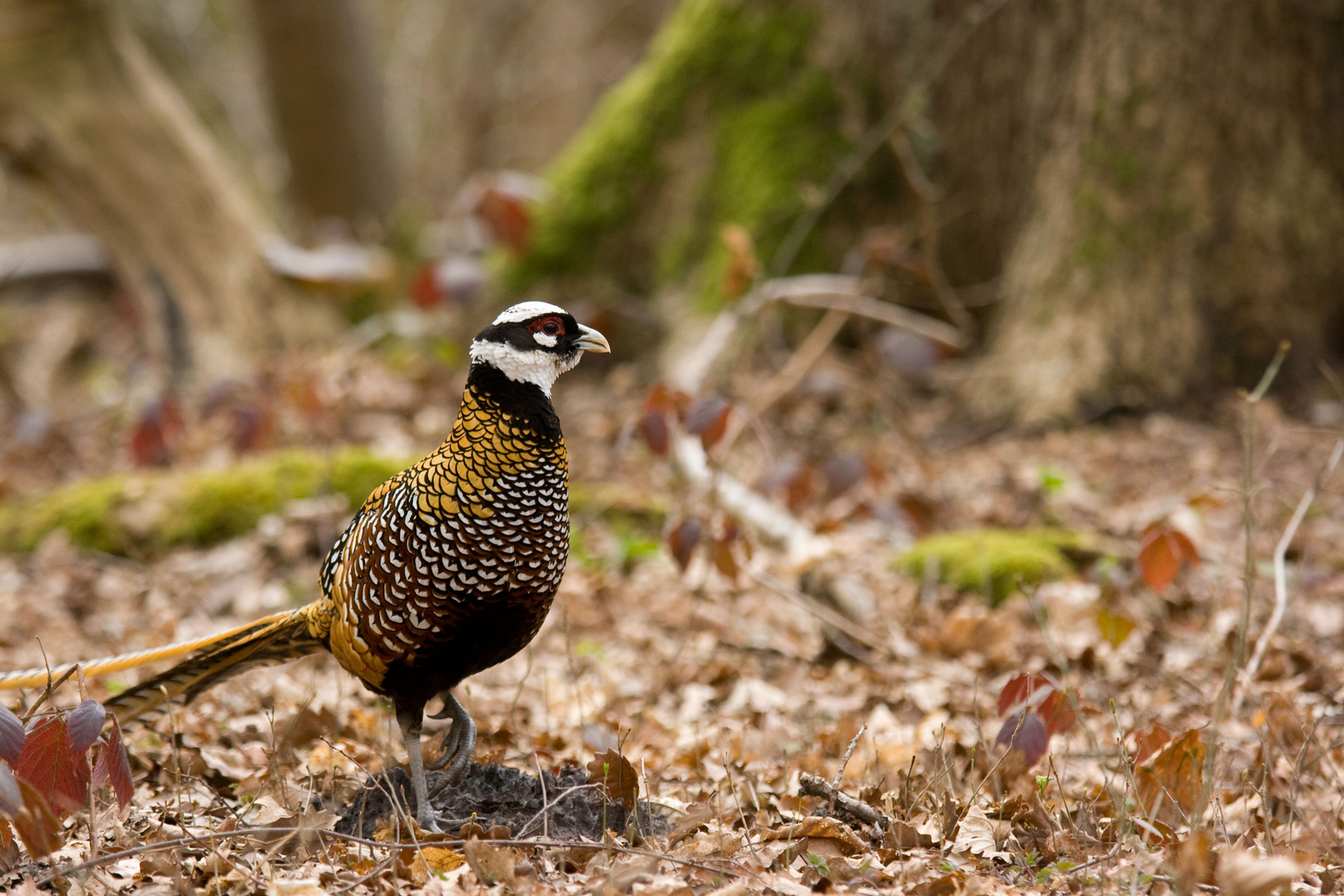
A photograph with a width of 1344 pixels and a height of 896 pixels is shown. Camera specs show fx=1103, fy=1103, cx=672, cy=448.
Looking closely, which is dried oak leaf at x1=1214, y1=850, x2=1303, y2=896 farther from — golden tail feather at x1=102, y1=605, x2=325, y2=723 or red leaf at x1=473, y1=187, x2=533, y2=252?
red leaf at x1=473, y1=187, x2=533, y2=252

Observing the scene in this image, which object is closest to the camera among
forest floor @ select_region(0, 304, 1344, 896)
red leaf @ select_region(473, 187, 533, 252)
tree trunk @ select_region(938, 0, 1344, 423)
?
forest floor @ select_region(0, 304, 1344, 896)

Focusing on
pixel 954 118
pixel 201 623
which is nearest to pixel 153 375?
pixel 201 623

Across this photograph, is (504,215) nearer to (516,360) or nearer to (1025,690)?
(516,360)

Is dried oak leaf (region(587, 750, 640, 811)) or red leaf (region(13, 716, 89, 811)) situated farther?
dried oak leaf (region(587, 750, 640, 811))

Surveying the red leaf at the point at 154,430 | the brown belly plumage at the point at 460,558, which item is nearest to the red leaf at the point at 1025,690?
the brown belly plumage at the point at 460,558

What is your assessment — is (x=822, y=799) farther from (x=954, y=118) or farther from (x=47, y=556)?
(x=954, y=118)

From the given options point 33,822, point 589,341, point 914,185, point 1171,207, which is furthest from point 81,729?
point 1171,207

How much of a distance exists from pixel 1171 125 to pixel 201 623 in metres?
6.92

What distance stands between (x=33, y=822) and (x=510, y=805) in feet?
4.55

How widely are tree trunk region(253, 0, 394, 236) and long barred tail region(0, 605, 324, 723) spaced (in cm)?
900

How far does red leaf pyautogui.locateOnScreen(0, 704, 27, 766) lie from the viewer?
2.51 m

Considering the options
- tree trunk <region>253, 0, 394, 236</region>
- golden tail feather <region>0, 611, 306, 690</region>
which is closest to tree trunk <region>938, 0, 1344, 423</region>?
golden tail feather <region>0, 611, 306, 690</region>

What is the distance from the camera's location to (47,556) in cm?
636

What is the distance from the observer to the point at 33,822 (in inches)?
92.2
